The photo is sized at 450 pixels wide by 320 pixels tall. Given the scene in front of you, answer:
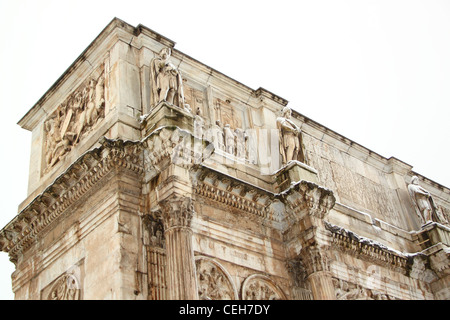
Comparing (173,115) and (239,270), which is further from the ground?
(173,115)

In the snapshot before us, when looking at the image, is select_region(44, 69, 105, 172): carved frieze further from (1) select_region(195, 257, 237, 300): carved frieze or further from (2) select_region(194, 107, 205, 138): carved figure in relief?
(1) select_region(195, 257, 237, 300): carved frieze

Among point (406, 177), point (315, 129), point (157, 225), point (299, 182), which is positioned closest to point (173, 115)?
point (157, 225)

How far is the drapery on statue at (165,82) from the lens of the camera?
41.5 feet

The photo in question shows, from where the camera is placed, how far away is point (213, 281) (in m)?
11.7

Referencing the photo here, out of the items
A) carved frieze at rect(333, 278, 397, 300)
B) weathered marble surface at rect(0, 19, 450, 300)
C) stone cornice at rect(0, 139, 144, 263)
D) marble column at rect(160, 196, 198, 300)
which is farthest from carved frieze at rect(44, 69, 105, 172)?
carved frieze at rect(333, 278, 397, 300)

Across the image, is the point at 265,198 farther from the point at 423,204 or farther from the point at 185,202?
the point at 423,204

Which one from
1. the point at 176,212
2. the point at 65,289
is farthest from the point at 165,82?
the point at 65,289

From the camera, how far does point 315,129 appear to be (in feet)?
57.6

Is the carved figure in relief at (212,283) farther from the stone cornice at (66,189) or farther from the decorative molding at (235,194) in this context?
the stone cornice at (66,189)

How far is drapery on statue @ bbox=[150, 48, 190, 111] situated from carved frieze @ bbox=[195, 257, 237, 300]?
3.27 meters

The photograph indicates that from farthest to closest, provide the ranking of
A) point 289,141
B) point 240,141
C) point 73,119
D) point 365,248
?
point 365,248, point 289,141, point 240,141, point 73,119

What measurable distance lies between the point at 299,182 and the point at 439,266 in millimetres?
5703

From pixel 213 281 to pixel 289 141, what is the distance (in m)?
4.79
